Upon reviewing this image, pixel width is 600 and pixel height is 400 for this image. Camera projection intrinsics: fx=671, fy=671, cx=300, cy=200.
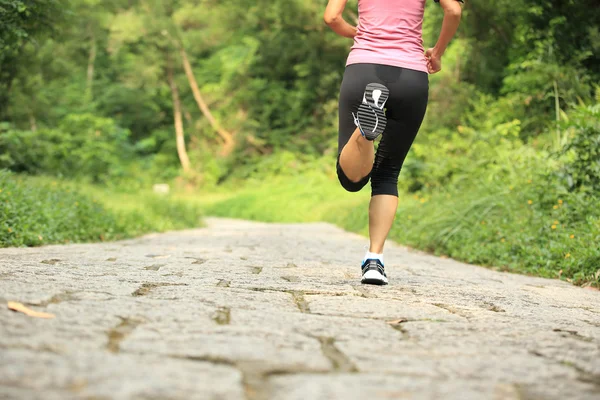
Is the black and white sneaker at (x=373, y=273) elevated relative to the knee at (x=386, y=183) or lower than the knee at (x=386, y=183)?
lower

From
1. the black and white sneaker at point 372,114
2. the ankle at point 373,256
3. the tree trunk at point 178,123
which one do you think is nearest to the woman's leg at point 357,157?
the black and white sneaker at point 372,114

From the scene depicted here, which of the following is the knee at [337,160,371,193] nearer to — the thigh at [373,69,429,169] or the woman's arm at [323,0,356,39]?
the thigh at [373,69,429,169]

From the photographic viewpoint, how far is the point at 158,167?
3606 centimetres

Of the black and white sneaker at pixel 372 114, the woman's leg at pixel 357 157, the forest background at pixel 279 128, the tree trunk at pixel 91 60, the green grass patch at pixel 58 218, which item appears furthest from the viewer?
the tree trunk at pixel 91 60

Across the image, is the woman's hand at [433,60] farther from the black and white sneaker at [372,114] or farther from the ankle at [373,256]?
the ankle at [373,256]

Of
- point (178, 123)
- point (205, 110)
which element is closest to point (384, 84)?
point (205, 110)

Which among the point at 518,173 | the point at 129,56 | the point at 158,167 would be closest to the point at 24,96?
the point at 518,173

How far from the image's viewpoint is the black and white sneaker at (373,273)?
375cm

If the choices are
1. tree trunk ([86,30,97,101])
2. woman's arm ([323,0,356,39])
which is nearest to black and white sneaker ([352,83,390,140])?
woman's arm ([323,0,356,39])

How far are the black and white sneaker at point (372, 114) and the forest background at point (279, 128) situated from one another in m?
2.45

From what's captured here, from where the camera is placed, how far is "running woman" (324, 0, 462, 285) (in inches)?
146

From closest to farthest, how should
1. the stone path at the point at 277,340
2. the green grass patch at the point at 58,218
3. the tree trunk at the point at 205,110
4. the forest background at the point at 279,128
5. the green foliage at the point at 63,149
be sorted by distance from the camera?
the stone path at the point at 277,340 < the green grass patch at the point at 58,218 < the forest background at the point at 279,128 < the green foliage at the point at 63,149 < the tree trunk at the point at 205,110

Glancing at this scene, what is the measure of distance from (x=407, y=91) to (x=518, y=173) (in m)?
5.61

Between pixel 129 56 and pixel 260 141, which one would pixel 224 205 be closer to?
pixel 260 141
